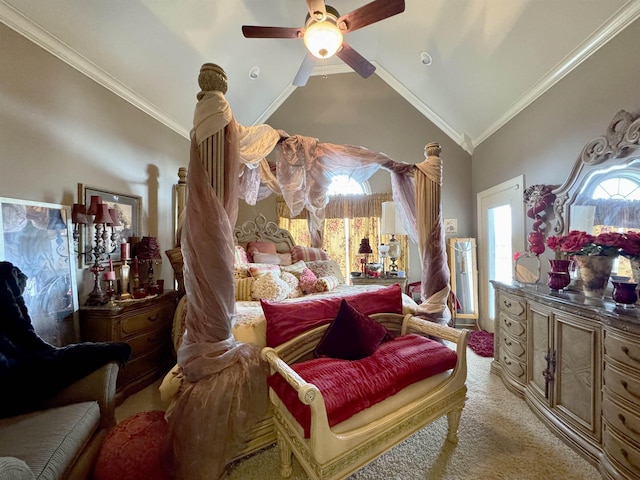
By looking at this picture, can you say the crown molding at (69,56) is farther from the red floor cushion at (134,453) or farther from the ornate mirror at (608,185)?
the ornate mirror at (608,185)

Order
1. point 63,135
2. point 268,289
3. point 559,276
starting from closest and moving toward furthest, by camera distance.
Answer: point 559,276
point 63,135
point 268,289

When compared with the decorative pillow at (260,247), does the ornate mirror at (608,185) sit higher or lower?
higher

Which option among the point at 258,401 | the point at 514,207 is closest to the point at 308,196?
the point at 258,401

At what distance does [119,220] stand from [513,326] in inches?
162

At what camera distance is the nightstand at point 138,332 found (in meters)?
2.19

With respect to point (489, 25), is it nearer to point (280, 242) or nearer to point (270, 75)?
point (270, 75)

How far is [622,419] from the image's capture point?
137 centimetres

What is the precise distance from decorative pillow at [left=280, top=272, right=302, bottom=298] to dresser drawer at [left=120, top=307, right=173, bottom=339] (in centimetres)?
131

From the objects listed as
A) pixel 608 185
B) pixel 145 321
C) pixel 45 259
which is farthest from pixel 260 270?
pixel 608 185

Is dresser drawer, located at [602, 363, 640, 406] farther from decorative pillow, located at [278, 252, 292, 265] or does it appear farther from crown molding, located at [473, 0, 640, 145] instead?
decorative pillow, located at [278, 252, 292, 265]

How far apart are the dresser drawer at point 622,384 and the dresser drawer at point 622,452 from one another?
233 millimetres

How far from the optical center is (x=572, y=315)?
1735mm

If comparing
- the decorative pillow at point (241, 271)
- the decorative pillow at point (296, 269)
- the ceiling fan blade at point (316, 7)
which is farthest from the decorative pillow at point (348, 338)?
the ceiling fan blade at point (316, 7)

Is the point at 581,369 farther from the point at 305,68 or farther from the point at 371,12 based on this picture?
the point at 305,68
